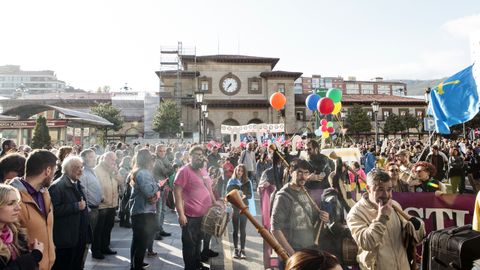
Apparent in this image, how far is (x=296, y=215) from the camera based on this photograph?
3.89m

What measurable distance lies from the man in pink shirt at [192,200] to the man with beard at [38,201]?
2.00m

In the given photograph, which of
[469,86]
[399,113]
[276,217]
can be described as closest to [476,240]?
[276,217]

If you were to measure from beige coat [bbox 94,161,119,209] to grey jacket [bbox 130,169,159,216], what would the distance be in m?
1.15

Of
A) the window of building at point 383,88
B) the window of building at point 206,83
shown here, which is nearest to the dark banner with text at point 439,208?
the window of building at point 206,83

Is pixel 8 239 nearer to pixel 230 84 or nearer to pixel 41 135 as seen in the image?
pixel 41 135

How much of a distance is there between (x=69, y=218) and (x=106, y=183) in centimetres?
230

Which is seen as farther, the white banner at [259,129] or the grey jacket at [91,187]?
the white banner at [259,129]

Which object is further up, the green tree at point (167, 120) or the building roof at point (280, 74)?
the building roof at point (280, 74)

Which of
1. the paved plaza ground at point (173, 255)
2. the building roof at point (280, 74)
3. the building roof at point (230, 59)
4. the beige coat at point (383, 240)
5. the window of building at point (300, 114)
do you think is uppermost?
the building roof at point (230, 59)

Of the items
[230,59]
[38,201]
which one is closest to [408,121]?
[230,59]

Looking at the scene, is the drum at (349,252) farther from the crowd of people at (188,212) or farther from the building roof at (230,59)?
the building roof at (230,59)

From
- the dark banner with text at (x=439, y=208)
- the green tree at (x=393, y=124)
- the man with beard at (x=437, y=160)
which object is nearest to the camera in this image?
the dark banner with text at (x=439, y=208)

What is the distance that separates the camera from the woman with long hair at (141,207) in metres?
5.40

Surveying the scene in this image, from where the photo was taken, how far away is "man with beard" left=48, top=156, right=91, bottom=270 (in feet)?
13.6
